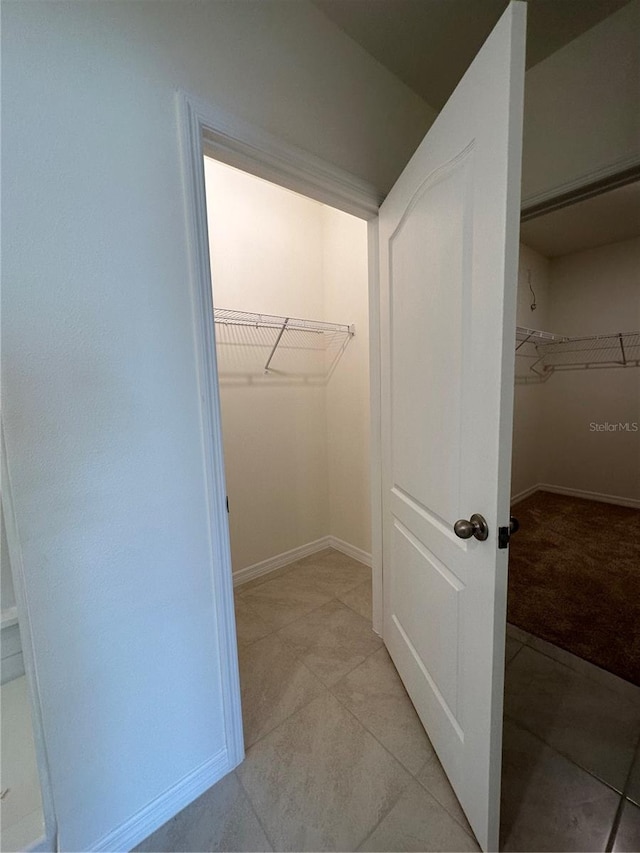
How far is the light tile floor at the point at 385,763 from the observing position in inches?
37.5

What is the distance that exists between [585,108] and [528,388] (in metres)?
2.89

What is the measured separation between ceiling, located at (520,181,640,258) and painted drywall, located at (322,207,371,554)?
132 cm

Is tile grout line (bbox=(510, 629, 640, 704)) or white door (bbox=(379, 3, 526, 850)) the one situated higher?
white door (bbox=(379, 3, 526, 850))

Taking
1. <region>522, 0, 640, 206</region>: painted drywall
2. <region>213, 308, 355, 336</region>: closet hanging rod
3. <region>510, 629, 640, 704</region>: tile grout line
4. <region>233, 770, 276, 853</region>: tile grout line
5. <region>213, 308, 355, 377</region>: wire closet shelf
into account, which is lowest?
<region>510, 629, 640, 704</region>: tile grout line

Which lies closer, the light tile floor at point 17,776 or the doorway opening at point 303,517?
the light tile floor at point 17,776

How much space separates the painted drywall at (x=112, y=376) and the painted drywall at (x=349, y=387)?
118 centimetres

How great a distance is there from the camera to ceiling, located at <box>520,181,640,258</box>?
2.56m

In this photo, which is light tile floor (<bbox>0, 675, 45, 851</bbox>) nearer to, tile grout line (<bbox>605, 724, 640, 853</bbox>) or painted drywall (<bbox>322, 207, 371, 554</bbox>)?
tile grout line (<bbox>605, 724, 640, 853</bbox>)

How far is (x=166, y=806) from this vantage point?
40.0 inches

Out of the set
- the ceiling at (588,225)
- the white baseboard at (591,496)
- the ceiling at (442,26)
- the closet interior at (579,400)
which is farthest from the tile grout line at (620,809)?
the white baseboard at (591,496)

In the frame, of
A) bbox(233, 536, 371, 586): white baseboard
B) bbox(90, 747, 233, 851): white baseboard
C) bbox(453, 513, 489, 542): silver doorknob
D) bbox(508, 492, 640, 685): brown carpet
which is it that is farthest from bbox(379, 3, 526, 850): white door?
bbox(233, 536, 371, 586): white baseboard

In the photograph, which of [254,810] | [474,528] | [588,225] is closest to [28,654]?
[254,810]

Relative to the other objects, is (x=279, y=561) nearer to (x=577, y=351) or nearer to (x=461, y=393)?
(x=461, y=393)

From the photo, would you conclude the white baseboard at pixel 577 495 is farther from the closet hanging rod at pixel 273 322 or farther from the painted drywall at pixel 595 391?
the closet hanging rod at pixel 273 322
